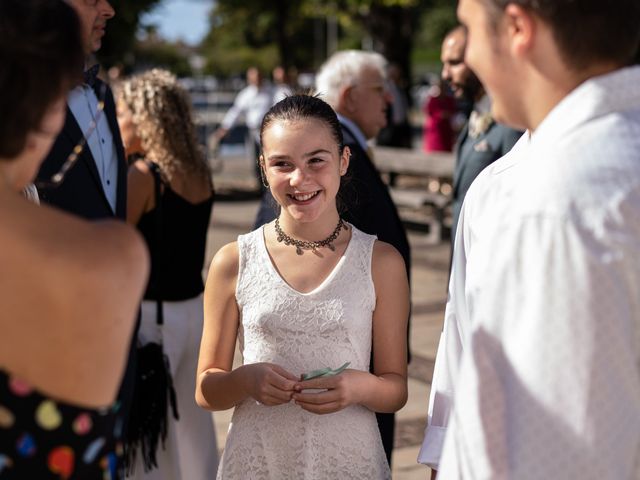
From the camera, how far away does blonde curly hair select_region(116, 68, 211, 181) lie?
435 centimetres

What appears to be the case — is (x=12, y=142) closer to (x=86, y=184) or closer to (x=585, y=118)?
(x=585, y=118)

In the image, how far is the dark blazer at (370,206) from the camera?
3.66 m

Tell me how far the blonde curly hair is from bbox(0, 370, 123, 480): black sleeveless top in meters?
2.67

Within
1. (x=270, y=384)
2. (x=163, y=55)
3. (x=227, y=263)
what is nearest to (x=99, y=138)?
(x=227, y=263)

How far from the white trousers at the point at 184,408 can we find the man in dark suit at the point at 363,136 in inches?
39.8

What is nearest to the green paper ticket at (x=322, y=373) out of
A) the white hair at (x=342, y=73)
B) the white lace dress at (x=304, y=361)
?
the white lace dress at (x=304, y=361)

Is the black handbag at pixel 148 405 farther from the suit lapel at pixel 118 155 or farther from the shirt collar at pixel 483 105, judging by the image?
the shirt collar at pixel 483 105

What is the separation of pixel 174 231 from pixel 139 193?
0.23m

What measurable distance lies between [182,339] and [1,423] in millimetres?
2737

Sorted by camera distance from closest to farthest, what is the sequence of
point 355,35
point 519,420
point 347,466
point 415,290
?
point 519,420, point 347,466, point 415,290, point 355,35

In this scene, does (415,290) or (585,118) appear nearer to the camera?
(585,118)

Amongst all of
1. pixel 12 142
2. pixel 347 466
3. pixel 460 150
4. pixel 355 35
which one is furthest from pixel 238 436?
pixel 355 35

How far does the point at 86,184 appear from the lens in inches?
119

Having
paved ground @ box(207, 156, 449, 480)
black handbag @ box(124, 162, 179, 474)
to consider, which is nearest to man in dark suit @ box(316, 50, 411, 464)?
black handbag @ box(124, 162, 179, 474)
